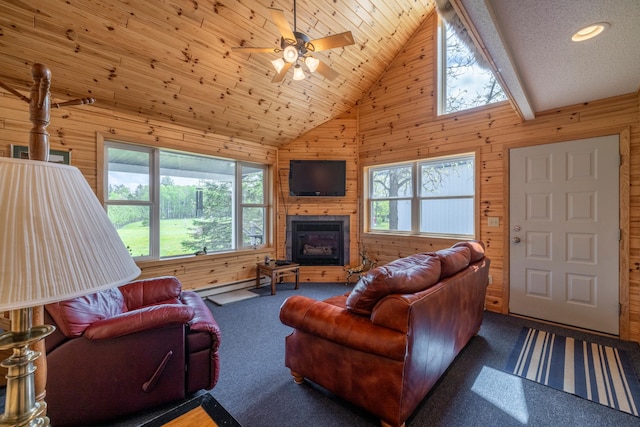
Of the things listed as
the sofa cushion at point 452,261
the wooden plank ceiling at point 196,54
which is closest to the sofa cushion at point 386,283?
the sofa cushion at point 452,261

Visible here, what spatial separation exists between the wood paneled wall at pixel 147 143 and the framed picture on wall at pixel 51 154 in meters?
0.04

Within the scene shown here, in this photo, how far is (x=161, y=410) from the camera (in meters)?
1.80

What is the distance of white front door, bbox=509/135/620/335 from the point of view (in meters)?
2.87

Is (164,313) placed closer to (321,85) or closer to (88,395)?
(88,395)

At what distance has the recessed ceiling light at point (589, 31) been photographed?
1.71 metres

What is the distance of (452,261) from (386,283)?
0.83m

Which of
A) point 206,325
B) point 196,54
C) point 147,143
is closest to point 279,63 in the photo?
point 196,54

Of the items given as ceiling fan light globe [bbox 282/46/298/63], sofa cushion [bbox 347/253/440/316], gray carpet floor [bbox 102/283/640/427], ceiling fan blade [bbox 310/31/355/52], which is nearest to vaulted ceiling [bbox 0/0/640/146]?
ceiling fan light globe [bbox 282/46/298/63]

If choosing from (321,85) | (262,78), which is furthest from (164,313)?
(321,85)

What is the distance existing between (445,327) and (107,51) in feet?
12.7

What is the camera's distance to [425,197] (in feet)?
14.2

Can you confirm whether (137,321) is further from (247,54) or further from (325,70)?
(247,54)

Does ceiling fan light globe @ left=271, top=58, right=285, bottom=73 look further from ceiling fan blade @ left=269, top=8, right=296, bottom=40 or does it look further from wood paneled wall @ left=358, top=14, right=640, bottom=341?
wood paneled wall @ left=358, top=14, right=640, bottom=341

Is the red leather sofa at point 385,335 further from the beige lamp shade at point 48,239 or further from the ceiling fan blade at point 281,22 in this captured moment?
the ceiling fan blade at point 281,22
